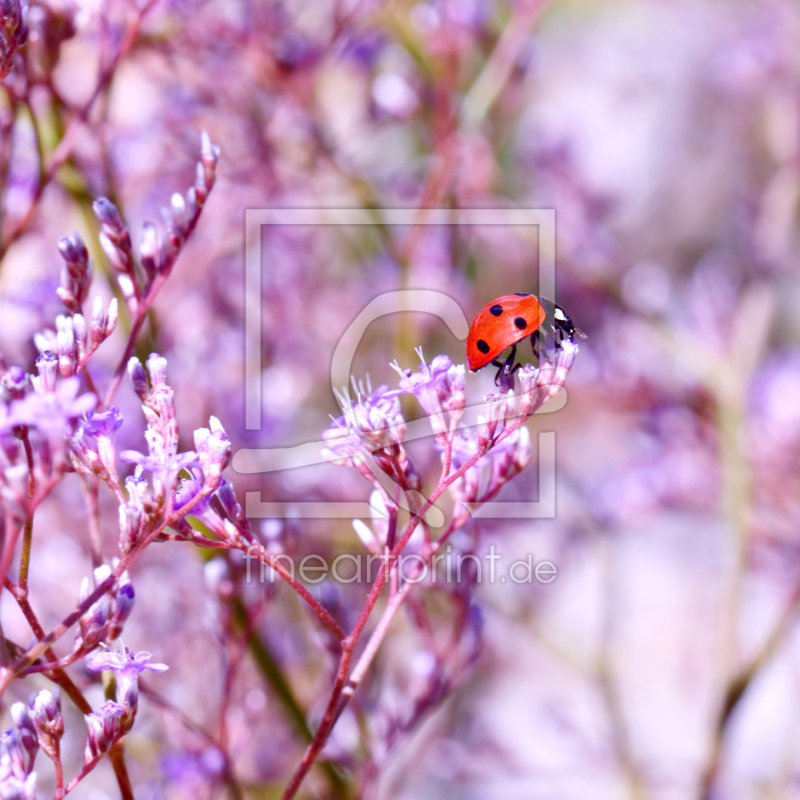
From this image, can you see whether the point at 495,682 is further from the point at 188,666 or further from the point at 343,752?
the point at 343,752

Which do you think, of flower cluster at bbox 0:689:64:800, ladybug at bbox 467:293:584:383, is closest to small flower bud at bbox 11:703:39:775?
flower cluster at bbox 0:689:64:800

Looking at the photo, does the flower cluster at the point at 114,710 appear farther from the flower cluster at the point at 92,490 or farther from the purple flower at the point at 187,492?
the purple flower at the point at 187,492

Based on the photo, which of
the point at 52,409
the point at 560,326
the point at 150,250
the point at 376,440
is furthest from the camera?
the point at 560,326

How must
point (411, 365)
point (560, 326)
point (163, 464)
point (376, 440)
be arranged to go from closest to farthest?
point (163, 464) < point (376, 440) < point (560, 326) < point (411, 365)

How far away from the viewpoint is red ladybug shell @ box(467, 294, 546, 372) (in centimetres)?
101

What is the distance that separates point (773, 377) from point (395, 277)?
120 centimetres

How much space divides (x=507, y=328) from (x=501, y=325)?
0.01 metres

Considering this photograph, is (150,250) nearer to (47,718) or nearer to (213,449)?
(213,449)

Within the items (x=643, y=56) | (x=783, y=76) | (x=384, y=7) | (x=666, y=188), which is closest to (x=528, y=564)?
(x=384, y=7)

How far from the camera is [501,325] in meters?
1.02

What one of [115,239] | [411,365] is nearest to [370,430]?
[115,239]

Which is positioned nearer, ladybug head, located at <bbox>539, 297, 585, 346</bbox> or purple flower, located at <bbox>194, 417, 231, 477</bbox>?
purple flower, located at <bbox>194, 417, 231, 477</bbox>

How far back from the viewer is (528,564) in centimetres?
191

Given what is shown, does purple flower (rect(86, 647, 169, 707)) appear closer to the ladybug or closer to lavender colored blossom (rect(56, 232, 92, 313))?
lavender colored blossom (rect(56, 232, 92, 313))
